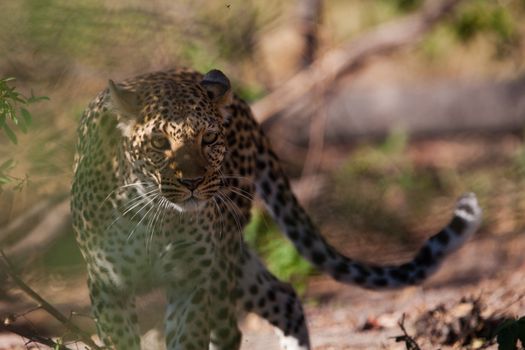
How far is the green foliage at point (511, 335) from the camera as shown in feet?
16.9

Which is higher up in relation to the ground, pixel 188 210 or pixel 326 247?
pixel 188 210

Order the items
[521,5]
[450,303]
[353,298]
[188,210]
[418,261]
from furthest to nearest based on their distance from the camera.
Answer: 1. [521,5]
2. [353,298]
3. [450,303]
4. [418,261]
5. [188,210]

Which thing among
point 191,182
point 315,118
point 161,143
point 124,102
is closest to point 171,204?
point 191,182

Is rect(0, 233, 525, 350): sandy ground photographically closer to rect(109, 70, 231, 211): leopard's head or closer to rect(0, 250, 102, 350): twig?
rect(0, 250, 102, 350): twig

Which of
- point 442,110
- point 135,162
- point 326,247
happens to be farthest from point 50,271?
point 442,110

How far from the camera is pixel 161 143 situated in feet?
17.2

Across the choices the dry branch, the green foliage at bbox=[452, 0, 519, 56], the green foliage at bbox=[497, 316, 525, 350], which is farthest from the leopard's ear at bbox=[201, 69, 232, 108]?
the green foliage at bbox=[452, 0, 519, 56]

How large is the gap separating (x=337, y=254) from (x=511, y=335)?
1.81 m

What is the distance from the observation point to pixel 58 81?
10.2 meters

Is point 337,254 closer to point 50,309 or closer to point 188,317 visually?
point 188,317

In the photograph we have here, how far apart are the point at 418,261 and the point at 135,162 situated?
2.18 m

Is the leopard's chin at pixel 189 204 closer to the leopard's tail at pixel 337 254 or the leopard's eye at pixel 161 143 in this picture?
the leopard's eye at pixel 161 143

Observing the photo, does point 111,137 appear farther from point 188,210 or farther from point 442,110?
point 442,110

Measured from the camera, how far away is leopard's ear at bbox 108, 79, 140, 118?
5.38 m
